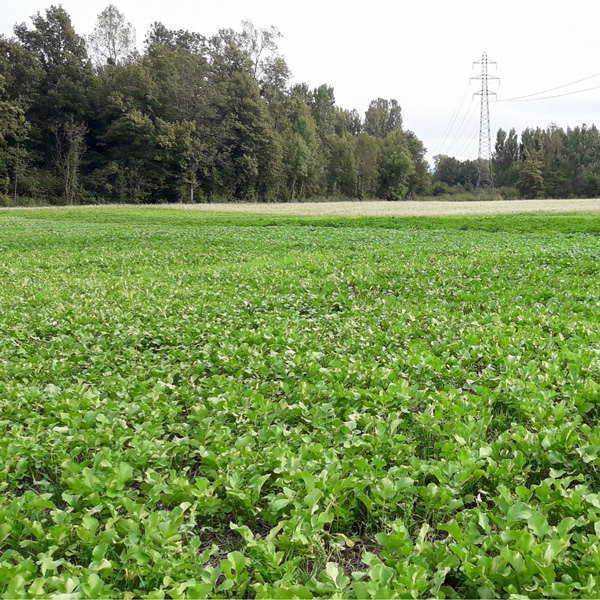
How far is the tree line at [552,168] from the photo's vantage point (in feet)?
301

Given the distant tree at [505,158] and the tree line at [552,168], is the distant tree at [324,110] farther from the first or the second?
the distant tree at [505,158]

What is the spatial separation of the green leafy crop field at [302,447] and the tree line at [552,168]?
94.5m

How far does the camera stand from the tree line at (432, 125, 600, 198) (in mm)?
91875

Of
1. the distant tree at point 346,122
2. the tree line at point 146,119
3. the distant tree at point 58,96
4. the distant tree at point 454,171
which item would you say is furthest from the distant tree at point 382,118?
the distant tree at point 58,96

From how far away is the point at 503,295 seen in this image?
8680mm

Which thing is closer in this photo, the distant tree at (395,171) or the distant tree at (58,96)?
the distant tree at (58,96)

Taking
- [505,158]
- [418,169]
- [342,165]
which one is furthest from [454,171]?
[342,165]

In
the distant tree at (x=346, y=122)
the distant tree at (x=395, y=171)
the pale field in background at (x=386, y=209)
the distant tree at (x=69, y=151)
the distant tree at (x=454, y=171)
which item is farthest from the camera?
the distant tree at (x=454, y=171)

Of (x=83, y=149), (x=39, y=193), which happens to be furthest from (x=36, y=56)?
(x=39, y=193)

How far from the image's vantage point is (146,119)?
6175 centimetres

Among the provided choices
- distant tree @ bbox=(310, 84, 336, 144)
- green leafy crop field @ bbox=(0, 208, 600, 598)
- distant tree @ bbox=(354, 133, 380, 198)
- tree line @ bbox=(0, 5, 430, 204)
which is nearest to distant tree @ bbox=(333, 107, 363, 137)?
distant tree @ bbox=(310, 84, 336, 144)

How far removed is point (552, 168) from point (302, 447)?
107m

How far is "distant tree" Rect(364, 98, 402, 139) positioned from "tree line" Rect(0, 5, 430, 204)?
45637 millimetres

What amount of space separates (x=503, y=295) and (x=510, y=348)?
11.5 feet
